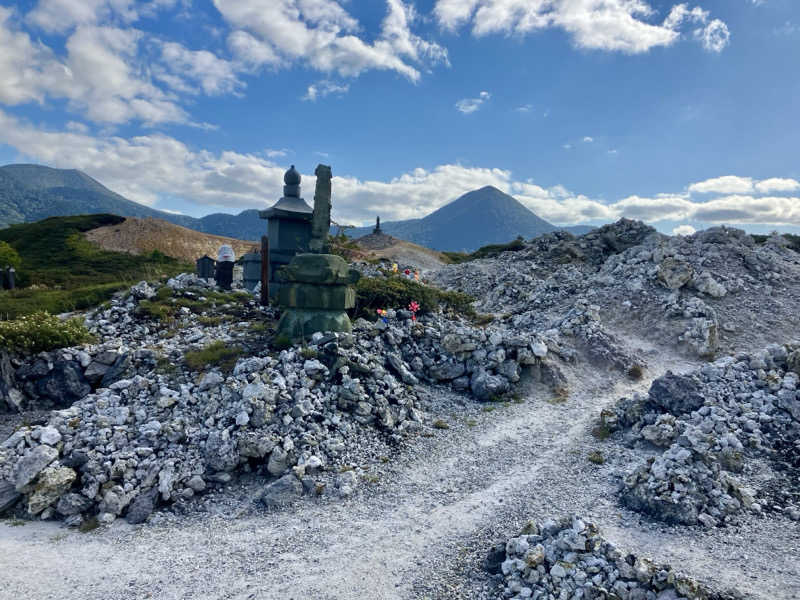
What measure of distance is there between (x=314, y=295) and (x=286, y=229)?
17.2ft

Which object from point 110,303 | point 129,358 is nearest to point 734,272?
point 129,358

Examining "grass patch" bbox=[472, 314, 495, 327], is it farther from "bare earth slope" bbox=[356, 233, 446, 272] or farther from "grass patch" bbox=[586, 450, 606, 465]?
"bare earth slope" bbox=[356, 233, 446, 272]

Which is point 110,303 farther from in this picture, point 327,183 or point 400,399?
point 400,399

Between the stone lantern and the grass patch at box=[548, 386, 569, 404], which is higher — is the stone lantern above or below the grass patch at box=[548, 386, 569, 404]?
above

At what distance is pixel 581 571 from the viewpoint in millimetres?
4387

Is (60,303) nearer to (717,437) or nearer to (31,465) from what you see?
(31,465)

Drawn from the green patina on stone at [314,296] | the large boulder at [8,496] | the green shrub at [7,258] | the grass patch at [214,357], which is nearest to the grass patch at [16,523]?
the large boulder at [8,496]

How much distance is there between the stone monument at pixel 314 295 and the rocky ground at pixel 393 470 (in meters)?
0.73

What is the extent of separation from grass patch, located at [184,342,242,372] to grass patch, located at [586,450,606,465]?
263 inches

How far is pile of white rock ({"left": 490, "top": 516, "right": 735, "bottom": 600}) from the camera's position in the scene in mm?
4141

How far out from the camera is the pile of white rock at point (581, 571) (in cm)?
414

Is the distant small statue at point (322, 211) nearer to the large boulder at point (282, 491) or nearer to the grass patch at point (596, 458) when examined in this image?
the large boulder at point (282, 491)

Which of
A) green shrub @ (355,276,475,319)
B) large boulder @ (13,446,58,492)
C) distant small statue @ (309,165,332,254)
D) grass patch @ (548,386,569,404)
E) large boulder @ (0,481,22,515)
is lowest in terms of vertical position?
large boulder @ (0,481,22,515)

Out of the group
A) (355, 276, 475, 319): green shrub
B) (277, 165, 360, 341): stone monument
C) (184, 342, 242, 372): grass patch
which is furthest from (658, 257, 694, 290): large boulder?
(184, 342, 242, 372): grass patch
